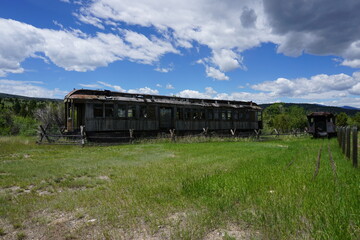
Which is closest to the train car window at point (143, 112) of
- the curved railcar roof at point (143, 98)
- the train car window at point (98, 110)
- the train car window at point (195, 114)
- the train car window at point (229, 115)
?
the curved railcar roof at point (143, 98)

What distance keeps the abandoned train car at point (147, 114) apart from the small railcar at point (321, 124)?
25.6 ft

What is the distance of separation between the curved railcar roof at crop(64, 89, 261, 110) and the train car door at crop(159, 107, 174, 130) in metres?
1.15

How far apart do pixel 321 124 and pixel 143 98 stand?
19.0 meters

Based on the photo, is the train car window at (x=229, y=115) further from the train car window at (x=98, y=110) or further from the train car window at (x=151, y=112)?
the train car window at (x=98, y=110)

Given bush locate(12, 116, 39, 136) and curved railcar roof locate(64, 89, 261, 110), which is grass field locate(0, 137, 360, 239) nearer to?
curved railcar roof locate(64, 89, 261, 110)

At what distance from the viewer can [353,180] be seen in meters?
4.93

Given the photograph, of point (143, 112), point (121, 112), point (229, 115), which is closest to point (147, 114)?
point (143, 112)

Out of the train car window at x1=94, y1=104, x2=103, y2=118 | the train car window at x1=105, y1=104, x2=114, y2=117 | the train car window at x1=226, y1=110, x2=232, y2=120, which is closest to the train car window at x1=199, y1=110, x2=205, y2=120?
the train car window at x1=226, y1=110, x2=232, y2=120

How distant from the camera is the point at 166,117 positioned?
26.2m

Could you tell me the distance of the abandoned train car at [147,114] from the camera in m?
20.8

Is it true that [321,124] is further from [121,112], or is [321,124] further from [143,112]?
[121,112]

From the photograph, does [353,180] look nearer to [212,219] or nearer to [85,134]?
[212,219]

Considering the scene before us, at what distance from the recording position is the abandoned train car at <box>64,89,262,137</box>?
820 inches

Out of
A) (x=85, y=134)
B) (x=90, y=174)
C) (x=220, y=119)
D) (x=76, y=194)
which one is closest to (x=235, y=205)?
(x=76, y=194)
